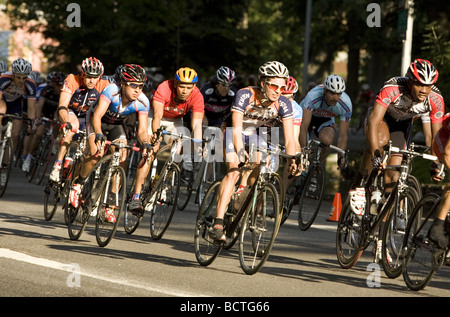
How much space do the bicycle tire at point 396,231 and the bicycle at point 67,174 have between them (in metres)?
4.16

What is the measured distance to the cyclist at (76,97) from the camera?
38.3 ft

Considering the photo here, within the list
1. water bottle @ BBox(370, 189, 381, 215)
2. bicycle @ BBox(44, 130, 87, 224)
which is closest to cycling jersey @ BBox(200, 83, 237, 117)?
bicycle @ BBox(44, 130, 87, 224)

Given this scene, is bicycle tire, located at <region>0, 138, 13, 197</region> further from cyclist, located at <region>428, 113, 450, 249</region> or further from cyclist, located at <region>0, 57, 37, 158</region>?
cyclist, located at <region>428, 113, 450, 249</region>

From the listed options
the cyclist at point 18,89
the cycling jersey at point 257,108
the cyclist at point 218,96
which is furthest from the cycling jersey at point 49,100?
the cycling jersey at point 257,108

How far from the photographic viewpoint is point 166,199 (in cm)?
1027

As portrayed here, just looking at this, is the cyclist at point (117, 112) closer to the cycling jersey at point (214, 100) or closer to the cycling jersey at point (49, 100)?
the cycling jersey at point (214, 100)

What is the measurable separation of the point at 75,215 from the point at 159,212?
93cm

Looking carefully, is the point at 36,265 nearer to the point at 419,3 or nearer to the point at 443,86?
the point at 443,86

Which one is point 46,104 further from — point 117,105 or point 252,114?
point 252,114

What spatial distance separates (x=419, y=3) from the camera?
2031 cm

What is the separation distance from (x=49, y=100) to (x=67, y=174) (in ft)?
20.0

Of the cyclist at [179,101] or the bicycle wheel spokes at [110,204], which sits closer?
the bicycle wheel spokes at [110,204]

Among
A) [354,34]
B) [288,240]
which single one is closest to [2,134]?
[288,240]

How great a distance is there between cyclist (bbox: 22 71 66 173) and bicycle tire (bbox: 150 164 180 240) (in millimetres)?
6737
